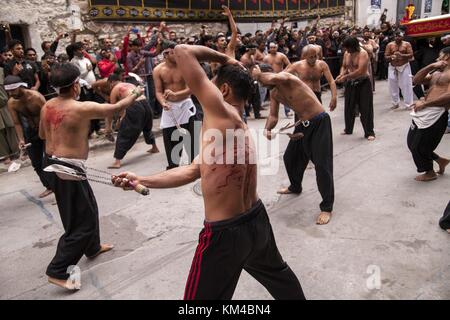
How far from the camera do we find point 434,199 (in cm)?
423

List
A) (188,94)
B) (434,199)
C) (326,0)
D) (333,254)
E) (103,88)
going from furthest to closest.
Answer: (326,0) < (103,88) < (188,94) < (434,199) < (333,254)

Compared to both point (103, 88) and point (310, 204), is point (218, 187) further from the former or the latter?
point (103, 88)

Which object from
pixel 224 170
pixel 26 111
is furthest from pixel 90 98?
pixel 224 170

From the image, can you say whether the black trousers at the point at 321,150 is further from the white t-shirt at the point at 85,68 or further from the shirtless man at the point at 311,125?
the white t-shirt at the point at 85,68

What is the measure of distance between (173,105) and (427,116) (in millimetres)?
3159

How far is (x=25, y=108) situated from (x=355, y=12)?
17307 mm

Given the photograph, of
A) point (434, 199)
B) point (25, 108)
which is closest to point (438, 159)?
point (434, 199)

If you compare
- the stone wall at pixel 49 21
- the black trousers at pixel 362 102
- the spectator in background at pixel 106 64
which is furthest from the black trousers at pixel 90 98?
the black trousers at pixel 362 102

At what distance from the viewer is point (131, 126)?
6258 mm

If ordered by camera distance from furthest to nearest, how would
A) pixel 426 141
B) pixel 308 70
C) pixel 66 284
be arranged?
pixel 308 70, pixel 426 141, pixel 66 284

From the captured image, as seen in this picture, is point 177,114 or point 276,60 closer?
point 177,114

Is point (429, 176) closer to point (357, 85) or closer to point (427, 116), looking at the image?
point (427, 116)

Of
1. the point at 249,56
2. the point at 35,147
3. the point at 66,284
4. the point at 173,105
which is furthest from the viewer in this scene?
the point at 249,56

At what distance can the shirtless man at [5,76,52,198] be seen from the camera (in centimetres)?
444
